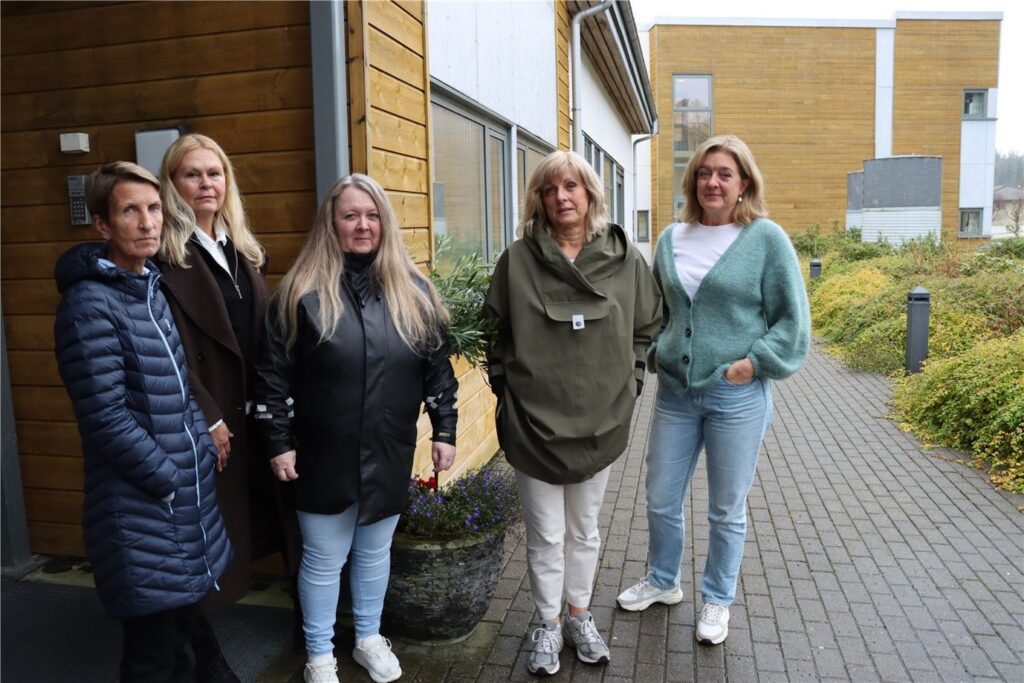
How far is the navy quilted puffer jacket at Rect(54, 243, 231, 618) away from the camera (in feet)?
7.77

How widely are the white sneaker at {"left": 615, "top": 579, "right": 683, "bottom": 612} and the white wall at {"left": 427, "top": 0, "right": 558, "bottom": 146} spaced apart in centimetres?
295

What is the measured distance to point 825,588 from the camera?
4164mm

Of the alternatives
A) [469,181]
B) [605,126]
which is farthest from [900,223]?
[469,181]

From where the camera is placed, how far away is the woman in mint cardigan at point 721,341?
3295mm

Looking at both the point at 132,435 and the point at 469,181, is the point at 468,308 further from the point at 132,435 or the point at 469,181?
the point at 469,181

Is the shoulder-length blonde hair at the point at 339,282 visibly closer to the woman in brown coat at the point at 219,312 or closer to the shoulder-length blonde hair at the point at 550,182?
the woman in brown coat at the point at 219,312

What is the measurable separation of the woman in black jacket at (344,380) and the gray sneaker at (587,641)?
906mm

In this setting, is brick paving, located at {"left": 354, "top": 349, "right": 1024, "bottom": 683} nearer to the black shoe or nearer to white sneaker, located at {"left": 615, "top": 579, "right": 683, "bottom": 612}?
white sneaker, located at {"left": 615, "top": 579, "right": 683, "bottom": 612}

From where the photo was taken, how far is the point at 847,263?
61.4ft

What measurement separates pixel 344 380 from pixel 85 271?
2.84 feet

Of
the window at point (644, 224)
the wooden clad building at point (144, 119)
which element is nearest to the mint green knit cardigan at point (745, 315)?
the wooden clad building at point (144, 119)

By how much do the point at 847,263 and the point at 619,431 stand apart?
676 inches

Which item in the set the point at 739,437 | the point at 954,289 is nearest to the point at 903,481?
the point at 739,437

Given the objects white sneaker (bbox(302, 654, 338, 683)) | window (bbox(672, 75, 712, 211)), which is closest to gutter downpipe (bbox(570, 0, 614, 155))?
white sneaker (bbox(302, 654, 338, 683))
